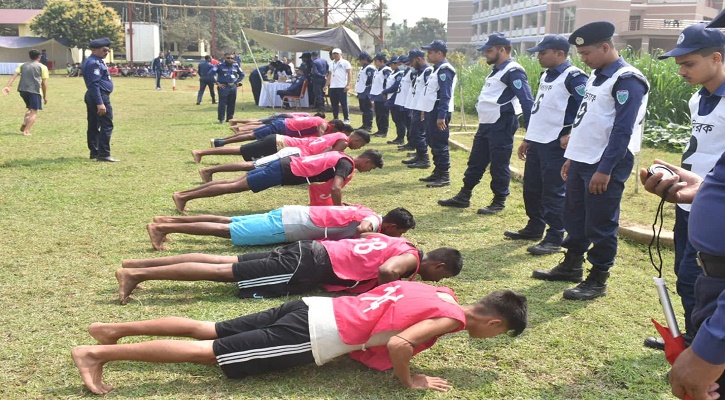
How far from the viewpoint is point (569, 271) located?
16.8ft

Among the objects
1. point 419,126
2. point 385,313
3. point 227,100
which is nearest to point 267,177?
point 385,313

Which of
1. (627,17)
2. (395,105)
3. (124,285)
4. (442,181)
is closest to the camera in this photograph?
(124,285)

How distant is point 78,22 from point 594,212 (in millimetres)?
49222

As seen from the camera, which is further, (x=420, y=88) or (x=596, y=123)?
(x=420, y=88)

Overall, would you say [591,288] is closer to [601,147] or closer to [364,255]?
[601,147]

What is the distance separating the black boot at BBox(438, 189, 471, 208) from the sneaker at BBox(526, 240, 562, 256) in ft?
5.91

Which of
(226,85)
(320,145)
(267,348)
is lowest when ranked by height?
(267,348)

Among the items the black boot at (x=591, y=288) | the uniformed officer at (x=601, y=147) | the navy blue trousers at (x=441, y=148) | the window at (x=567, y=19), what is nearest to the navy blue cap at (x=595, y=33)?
the uniformed officer at (x=601, y=147)

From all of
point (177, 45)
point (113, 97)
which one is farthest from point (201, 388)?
point (177, 45)

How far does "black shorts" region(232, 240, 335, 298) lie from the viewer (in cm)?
437

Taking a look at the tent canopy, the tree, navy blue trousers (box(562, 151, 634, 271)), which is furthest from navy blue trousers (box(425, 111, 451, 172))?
the tree

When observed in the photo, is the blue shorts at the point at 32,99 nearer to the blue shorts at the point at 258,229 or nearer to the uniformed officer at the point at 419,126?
the uniformed officer at the point at 419,126

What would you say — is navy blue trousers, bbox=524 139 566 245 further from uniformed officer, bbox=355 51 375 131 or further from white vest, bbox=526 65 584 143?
uniformed officer, bbox=355 51 375 131

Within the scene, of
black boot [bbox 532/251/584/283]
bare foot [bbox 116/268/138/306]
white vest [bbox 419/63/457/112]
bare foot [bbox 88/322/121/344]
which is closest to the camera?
bare foot [bbox 88/322/121/344]
